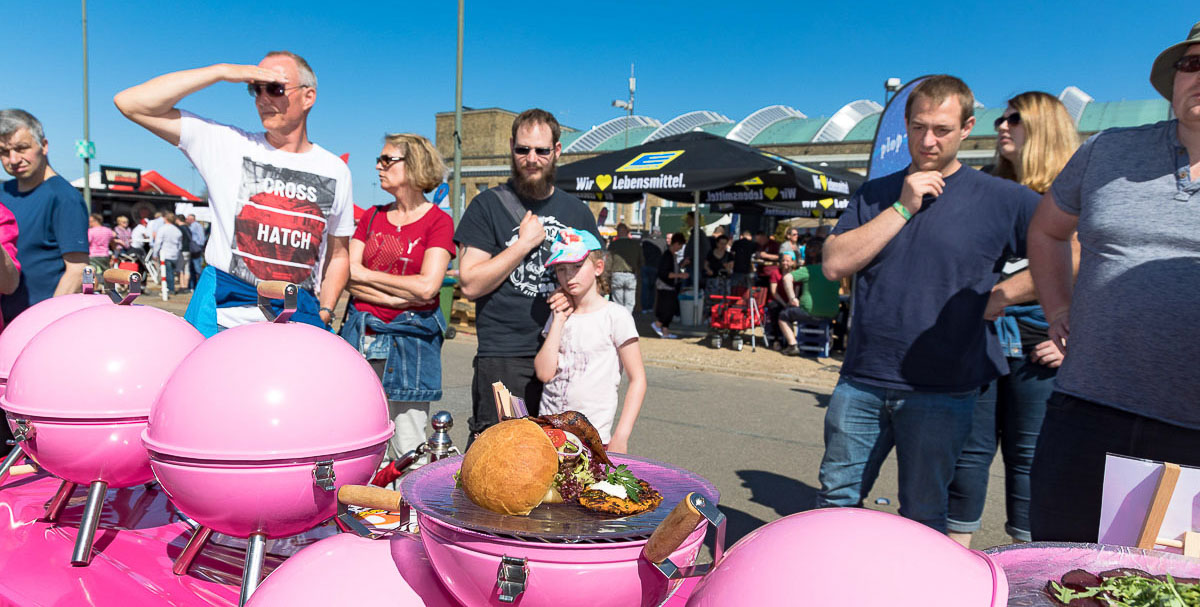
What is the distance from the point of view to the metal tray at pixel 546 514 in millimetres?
933

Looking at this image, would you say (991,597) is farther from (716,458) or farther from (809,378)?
(809,378)

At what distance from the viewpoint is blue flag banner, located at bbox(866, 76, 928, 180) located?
189 inches

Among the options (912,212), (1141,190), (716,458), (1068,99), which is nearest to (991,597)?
(1141,190)

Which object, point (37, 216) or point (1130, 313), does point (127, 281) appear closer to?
point (37, 216)

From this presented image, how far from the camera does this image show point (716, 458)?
17.7 feet

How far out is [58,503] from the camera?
1812mm

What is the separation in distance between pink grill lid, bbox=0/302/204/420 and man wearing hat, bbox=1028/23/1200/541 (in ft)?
7.09

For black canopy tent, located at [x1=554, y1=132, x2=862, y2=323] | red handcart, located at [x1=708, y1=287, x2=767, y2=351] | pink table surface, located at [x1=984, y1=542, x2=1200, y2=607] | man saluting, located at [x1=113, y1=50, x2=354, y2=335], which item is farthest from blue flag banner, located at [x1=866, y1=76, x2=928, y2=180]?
red handcart, located at [x1=708, y1=287, x2=767, y2=351]

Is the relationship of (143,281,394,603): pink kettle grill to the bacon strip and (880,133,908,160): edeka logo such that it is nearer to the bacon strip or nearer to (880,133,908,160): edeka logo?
the bacon strip

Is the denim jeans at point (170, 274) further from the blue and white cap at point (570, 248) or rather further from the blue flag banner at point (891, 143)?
the blue and white cap at point (570, 248)

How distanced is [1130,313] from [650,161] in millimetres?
9483

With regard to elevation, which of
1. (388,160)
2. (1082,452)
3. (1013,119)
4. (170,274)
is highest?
(1013,119)

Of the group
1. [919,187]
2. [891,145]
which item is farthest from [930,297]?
[891,145]

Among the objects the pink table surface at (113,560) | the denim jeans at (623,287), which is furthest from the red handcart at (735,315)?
the pink table surface at (113,560)
